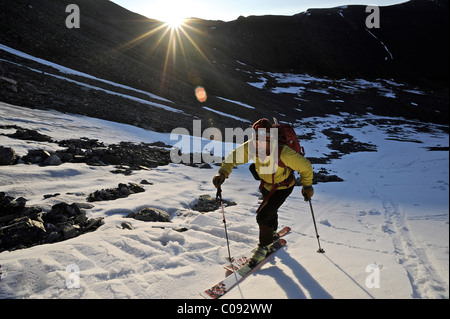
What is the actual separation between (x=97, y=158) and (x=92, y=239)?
4.76m

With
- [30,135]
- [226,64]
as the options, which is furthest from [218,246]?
[226,64]

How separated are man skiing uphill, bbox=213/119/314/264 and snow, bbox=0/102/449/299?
0.65m

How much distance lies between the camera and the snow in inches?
115

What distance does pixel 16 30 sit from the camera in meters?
23.6

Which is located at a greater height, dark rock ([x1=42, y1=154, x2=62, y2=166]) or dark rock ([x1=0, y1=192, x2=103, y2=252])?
dark rock ([x1=42, y1=154, x2=62, y2=166])

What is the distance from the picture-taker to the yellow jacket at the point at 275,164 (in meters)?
3.57

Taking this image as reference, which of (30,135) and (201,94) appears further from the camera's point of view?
(201,94)

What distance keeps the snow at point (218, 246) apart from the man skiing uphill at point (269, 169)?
65cm

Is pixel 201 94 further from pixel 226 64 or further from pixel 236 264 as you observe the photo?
pixel 226 64

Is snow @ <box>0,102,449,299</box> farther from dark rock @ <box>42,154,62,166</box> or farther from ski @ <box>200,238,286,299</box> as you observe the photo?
dark rock @ <box>42,154,62,166</box>

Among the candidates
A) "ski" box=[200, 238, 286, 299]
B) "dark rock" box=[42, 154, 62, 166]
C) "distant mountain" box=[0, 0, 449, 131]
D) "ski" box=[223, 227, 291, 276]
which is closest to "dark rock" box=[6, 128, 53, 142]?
"dark rock" box=[42, 154, 62, 166]

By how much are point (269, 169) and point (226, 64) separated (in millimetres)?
61762

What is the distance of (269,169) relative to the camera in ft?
12.4

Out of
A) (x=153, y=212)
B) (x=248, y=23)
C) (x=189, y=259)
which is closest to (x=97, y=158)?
(x=153, y=212)
